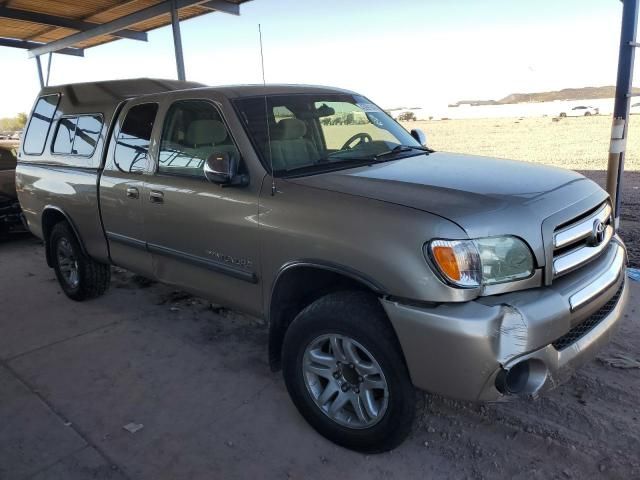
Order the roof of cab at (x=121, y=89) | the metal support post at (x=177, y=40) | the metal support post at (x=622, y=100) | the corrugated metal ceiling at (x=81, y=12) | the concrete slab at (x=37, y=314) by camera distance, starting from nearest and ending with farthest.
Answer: the roof of cab at (x=121, y=89)
the concrete slab at (x=37, y=314)
the metal support post at (x=622, y=100)
the metal support post at (x=177, y=40)
the corrugated metal ceiling at (x=81, y=12)

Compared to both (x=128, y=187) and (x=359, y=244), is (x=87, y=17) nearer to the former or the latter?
(x=128, y=187)

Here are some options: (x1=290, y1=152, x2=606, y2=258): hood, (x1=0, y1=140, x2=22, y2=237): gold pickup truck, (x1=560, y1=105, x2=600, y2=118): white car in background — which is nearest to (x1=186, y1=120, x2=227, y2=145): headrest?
(x1=290, y1=152, x2=606, y2=258): hood

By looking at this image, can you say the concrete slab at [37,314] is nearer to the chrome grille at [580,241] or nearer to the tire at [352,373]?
the tire at [352,373]

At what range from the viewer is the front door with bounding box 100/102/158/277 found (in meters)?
3.80

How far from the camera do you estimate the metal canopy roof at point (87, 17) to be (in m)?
9.35

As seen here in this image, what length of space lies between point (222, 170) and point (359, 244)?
97cm

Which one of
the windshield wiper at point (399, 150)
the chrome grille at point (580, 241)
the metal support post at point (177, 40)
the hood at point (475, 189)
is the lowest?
the chrome grille at point (580, 241)

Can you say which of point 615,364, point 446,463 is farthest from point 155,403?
point 615,364

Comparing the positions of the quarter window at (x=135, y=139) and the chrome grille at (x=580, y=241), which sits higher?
the quarter window at (x=135, y=139)

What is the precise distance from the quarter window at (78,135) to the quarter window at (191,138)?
1.05m

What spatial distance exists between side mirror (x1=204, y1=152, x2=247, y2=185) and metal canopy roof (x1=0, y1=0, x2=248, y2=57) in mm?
6651

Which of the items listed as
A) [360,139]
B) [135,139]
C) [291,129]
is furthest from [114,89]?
[360,139]

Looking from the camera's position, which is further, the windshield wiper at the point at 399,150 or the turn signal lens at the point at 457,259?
the windshield wiper at the point at 399,150

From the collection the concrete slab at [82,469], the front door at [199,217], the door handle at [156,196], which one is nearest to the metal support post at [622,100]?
the front door at [199,217]
